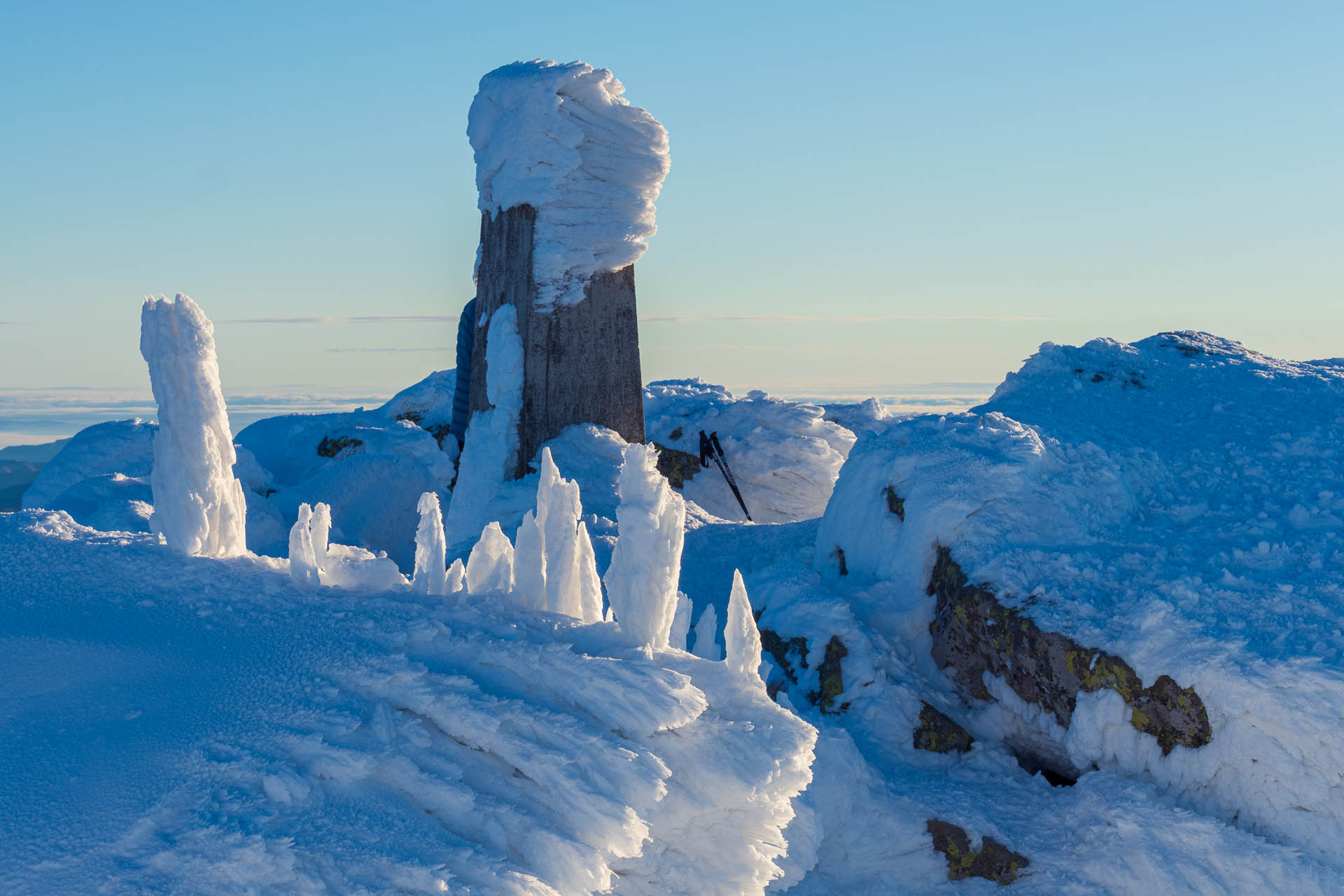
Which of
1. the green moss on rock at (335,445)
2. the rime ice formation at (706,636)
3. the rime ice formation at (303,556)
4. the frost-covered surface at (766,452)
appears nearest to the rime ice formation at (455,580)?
the rime ice formation at (303,556)

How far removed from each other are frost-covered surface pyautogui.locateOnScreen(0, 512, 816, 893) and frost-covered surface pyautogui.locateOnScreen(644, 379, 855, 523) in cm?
751

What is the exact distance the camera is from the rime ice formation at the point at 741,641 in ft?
11.5

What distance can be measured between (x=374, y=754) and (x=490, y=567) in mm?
958

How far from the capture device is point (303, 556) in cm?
400

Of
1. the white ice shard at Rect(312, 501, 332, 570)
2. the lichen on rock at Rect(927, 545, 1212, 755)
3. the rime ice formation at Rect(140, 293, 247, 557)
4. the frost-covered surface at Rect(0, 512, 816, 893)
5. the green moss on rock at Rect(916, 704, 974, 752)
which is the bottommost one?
the green moss on rock at Rect(916, 704, 974, 752)

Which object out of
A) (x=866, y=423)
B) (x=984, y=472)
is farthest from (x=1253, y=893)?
(x=866, y=423)

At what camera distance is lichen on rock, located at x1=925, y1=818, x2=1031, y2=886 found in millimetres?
4699

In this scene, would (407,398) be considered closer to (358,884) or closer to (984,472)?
(984,472)

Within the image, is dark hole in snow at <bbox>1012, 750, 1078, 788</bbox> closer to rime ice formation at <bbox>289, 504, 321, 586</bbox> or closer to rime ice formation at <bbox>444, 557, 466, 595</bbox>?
rime ice formation at <bbox>444, 557, 466, 595</bbox>

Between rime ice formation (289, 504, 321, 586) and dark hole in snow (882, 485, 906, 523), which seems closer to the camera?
rime ice formation (289, 504, 321, 586)

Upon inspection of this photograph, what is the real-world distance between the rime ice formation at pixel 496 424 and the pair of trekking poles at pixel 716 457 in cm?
246

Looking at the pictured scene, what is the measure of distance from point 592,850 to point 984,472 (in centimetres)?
406

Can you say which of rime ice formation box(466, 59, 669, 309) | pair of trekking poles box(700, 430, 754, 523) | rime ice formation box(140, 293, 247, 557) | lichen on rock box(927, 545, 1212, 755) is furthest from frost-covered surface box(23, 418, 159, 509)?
lichen on rock box(927, 545, 1212, 755)

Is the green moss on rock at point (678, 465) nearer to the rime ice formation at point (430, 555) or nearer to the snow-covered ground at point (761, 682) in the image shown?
the snow-covered ground at point (761, 682)
